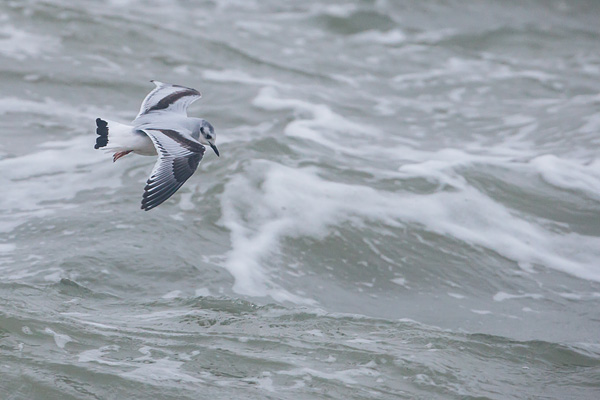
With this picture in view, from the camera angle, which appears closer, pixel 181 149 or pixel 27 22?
pixel 181 149

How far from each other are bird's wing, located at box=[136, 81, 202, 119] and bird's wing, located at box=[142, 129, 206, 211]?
33.9 inches

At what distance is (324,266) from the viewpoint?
23.4ft

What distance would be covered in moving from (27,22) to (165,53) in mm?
1982

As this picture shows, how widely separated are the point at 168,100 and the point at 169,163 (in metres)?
1.45

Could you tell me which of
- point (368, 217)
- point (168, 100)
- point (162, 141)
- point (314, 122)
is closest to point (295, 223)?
point (368, 217)

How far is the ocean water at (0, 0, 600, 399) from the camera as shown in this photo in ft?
17.3

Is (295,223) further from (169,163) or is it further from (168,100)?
(169,163)

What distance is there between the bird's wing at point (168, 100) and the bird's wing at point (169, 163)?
0.86 m

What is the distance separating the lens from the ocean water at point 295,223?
529 cm

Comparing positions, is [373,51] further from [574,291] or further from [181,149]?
[181,149]

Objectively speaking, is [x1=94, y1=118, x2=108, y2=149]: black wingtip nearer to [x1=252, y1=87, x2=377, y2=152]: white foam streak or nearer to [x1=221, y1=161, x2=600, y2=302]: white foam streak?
[x1=221, y1=161, x2=600, y2=302]: white foam streak

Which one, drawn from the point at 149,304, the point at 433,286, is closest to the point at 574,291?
the point at 433,286

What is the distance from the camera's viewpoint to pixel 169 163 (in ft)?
18.5

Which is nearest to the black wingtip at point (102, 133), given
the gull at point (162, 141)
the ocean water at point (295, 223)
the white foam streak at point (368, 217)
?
the gull at point (162, 141)
